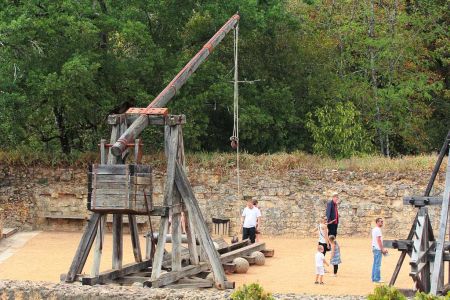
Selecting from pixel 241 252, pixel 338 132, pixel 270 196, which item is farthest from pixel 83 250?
pixel 338 132

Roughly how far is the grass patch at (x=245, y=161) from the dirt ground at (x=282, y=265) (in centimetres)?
229

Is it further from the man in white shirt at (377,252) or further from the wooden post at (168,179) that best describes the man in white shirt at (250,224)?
the wooden post at (168,179)

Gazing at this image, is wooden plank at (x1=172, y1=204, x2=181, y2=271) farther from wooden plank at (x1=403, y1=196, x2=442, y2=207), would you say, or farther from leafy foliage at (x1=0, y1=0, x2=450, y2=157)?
leafy foliage at (x1=0, y1=0, x2=450, y2=157)

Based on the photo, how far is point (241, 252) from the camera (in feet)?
66.3

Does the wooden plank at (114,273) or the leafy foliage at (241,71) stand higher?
the leafy foliage at (241,71)

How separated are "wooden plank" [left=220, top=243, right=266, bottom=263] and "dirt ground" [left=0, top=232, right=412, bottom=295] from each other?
1.25 ft

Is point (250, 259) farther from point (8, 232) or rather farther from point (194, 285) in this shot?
point (8, 232)

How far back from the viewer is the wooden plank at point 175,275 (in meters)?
15.9

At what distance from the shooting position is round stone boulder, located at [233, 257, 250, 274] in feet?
62.7

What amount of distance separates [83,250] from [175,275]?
1.71 metres

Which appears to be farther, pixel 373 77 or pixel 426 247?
pixel 373 77

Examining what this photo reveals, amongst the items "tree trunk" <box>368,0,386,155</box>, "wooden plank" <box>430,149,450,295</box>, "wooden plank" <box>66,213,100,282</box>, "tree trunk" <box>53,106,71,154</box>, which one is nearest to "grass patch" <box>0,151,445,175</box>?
"tree trunk" <box>53,106,71,154</box>

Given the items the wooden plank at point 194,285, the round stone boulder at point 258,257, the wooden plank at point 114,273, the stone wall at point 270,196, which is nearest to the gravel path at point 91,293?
the wooden plank at point 114,273

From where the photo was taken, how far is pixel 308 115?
102ft
